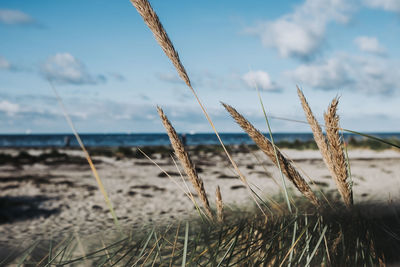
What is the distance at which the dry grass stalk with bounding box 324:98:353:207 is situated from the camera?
1188mm

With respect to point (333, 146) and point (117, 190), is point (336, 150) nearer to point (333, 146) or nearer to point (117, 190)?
point (333, 146)

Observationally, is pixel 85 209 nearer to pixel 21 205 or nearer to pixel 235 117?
pixel 21 205

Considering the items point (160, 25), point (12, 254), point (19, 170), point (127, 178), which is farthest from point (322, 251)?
point (19, 170)

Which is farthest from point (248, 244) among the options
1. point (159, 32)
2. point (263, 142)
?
point (159, 32)

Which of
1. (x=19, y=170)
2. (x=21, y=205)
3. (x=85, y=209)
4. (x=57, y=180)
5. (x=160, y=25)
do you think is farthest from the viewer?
(x=19, y=170)

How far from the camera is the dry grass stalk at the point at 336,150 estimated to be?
3.90ft

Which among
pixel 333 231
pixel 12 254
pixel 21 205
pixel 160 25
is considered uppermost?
pixel 160 25

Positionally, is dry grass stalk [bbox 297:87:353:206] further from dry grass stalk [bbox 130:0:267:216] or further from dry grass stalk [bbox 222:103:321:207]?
dry grass stalk [bbox 130:0:267:216]

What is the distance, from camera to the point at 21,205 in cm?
532

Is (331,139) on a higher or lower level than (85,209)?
higher

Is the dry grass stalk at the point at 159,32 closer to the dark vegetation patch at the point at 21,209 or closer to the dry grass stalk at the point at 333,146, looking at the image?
the dry grass stalk at the point at 333,146

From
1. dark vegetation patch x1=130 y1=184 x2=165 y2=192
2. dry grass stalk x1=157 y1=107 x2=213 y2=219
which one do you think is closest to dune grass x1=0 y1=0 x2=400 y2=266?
dry grass stalk x1=157 y1=107 x2=213 y2=219

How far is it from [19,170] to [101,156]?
3.90 meters

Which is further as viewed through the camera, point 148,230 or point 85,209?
point 85,209
